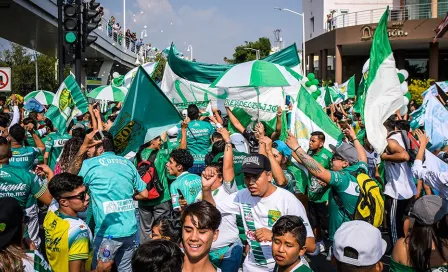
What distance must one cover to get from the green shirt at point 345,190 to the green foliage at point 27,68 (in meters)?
46.4

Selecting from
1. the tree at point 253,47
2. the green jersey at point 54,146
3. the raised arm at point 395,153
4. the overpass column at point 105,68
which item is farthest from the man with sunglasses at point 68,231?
the tree at point 253,47

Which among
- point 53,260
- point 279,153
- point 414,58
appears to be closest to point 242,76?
point 279,153

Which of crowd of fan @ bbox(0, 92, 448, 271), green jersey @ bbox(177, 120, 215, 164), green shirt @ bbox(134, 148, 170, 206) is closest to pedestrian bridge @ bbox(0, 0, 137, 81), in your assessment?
green jersey @ bbox(177, 120, 215, 164)

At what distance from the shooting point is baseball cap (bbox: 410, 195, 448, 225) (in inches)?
142

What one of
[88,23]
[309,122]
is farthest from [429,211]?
[88,23]

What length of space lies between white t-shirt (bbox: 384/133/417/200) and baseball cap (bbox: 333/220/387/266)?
3690mm

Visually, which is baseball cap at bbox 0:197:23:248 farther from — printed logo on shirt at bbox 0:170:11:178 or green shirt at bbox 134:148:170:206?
green shirt at bbox 134:148:170:206

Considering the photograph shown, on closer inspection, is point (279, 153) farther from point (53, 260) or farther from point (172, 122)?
point (53, 260)

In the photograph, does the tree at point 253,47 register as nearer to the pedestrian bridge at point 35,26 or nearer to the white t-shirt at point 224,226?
the pedestrian bridge at point 35,26

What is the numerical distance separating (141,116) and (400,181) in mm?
3300

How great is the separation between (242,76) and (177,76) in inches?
111

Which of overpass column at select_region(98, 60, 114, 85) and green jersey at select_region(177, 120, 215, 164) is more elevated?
overpass column at select_region(98, 60, 114, 85)

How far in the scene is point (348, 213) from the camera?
5.82 m

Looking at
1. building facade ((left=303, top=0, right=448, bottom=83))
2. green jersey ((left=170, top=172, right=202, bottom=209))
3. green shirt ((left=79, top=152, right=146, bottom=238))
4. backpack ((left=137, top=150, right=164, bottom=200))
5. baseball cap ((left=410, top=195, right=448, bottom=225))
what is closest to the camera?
baseball cap ((left=410, top=195, right=448, bottom=225))
